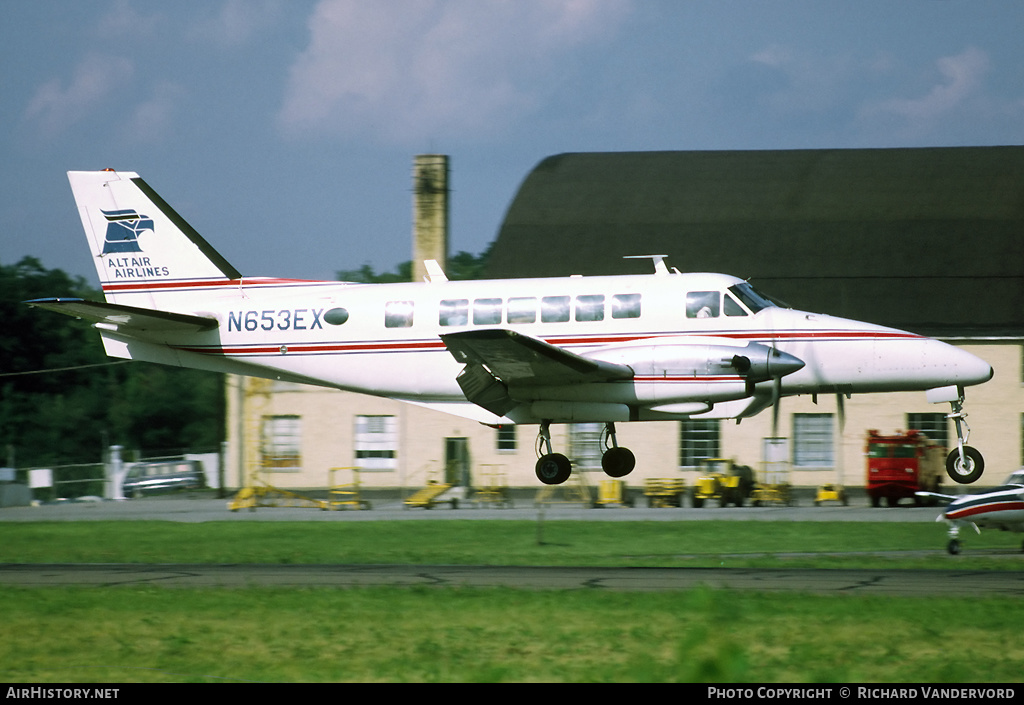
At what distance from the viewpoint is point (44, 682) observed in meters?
12.2

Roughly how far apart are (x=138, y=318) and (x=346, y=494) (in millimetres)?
22071

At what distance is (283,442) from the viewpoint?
1779 inches

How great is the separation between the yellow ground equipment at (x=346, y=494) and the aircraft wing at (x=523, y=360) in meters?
21.2

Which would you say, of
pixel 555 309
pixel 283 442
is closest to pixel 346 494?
pixel 283 442

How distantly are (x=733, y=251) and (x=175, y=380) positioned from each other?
49189mm

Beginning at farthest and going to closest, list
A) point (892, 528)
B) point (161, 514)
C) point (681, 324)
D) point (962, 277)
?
point (962, 277) < point (161, 514) < point (892, 528) < point (681, 324)

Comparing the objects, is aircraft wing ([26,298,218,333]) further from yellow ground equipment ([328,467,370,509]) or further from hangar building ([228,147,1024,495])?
hangar building ([228,147,1024,495])

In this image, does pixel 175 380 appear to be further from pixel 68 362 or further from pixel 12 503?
pixel 12 503

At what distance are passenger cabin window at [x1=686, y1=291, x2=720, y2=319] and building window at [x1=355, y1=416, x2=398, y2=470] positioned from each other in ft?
85.7

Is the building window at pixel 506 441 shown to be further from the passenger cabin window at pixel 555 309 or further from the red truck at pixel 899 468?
the passenger cabin window at pixel 555 309

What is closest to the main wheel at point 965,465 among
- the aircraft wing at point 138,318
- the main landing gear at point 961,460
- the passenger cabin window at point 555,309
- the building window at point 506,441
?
the main landing gear at point 961,460

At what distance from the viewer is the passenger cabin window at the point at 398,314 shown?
68.8 ft

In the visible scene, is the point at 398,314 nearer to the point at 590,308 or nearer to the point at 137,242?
the point at 590,308

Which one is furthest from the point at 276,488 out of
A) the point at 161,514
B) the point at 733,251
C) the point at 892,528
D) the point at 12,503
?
the point at 892,528
